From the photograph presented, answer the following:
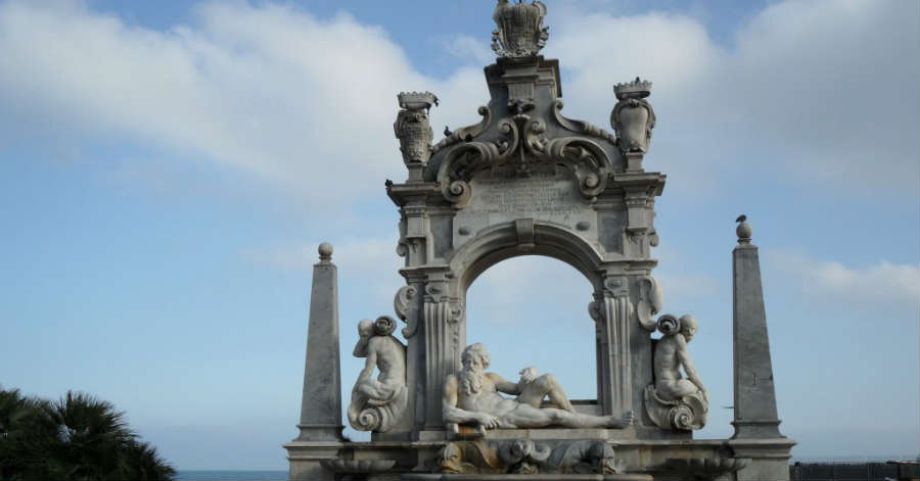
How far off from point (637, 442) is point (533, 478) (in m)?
1.80

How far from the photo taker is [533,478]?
598 inches

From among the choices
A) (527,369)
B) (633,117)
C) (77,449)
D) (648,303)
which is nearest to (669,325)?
(648,303)

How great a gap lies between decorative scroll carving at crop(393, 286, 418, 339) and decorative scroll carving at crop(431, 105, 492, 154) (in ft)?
7.27

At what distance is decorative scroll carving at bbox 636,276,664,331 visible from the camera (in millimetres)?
16703

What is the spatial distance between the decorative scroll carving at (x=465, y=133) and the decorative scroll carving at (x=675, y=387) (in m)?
4.03

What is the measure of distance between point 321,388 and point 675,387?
5.27 meters

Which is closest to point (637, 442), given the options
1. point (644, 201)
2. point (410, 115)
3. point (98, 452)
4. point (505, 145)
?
point (644, 201)

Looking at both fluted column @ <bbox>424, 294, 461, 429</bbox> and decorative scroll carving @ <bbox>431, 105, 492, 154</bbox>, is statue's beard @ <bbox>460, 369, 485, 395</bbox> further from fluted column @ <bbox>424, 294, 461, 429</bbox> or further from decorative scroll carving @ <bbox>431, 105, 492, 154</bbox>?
decorative scroll carving @ <bbox>431, 105, 492, 154</bbox>

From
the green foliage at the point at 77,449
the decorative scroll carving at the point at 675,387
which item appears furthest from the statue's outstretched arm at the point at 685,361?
the green foliage at the point at 77,449

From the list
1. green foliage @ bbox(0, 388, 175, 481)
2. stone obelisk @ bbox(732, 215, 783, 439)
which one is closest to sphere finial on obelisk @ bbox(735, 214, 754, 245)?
stone obelisk @ bbox(732, 215, 783, 439)

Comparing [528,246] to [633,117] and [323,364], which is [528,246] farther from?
[323,364]

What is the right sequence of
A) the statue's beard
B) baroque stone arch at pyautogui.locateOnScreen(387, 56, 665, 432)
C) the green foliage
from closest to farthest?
the green foliage
the statue's beard
baroque stone arch at pyautogui.locateOnScreen(387, 56, 665, 432)

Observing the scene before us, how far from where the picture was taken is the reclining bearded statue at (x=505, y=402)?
16188 mm

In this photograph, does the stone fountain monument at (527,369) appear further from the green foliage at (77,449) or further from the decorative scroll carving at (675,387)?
the green foliage at (77,449)
